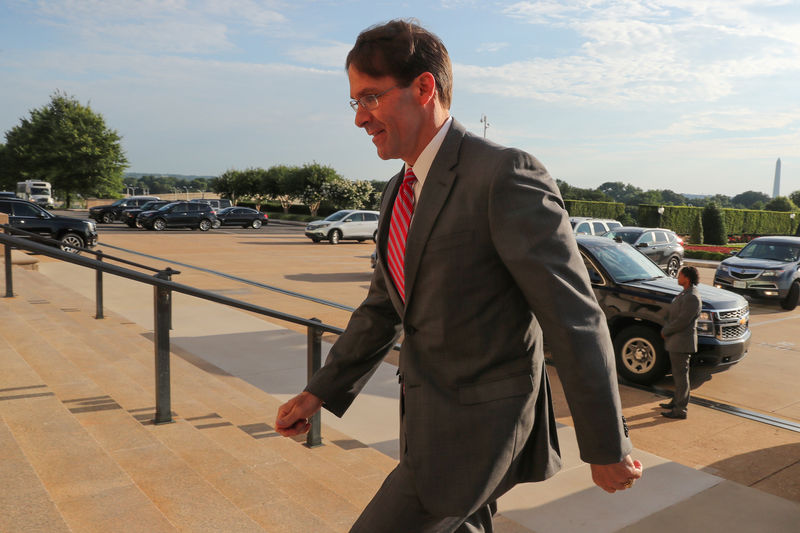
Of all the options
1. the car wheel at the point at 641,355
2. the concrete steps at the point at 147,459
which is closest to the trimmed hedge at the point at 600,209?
the car wheel at the point at 641,355

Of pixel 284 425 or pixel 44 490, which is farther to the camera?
pixel 44 490

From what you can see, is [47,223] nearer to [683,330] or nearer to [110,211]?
[683,330]

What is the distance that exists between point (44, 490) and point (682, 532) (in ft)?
11.4

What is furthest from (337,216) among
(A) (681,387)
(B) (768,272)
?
(A) (681,387)

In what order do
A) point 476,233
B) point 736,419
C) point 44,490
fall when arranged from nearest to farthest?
point 476,233 < point 44,490 < point 736,419

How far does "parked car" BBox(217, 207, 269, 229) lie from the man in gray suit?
39.4 m

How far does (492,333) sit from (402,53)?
0.74m

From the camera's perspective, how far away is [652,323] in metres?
7.70

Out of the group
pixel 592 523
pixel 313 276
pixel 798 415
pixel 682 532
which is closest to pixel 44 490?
pixel 592 523

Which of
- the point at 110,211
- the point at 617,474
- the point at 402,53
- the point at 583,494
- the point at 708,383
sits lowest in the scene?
the point at 708,383

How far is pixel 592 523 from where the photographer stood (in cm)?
396

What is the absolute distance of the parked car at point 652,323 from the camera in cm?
754

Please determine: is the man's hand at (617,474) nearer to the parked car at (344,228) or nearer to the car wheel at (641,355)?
the car wheel at (641,355)

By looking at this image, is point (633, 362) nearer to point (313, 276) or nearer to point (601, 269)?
point (601, 269)
